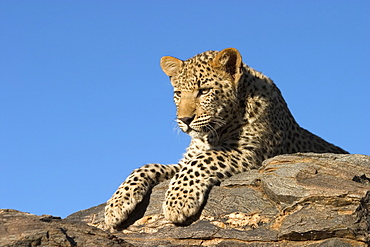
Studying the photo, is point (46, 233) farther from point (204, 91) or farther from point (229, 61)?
point (229, 61)

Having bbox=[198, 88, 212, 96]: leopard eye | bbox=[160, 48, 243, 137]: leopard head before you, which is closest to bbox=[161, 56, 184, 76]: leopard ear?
bbox=[160, 48, 243, 137]: leopard head

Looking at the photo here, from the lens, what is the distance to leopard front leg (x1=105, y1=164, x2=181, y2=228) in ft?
37.8

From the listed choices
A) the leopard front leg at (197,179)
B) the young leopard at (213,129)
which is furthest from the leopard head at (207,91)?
the leopard front leg at (197,179)

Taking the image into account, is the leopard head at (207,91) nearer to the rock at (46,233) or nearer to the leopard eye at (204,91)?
the leopard eye at (204,91)

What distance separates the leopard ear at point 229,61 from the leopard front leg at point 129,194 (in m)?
2.34

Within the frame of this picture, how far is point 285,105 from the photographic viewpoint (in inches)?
556

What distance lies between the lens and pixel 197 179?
445 inches

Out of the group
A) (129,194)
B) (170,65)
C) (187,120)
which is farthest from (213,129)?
(129,194)

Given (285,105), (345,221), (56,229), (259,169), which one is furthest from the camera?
(285,105)

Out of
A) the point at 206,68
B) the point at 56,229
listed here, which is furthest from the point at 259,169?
the point at 56,229

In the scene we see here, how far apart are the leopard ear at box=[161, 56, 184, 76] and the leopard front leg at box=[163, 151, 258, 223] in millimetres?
2124

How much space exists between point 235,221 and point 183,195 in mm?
954

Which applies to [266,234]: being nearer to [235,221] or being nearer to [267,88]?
[235,221]

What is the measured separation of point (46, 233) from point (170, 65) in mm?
5887
